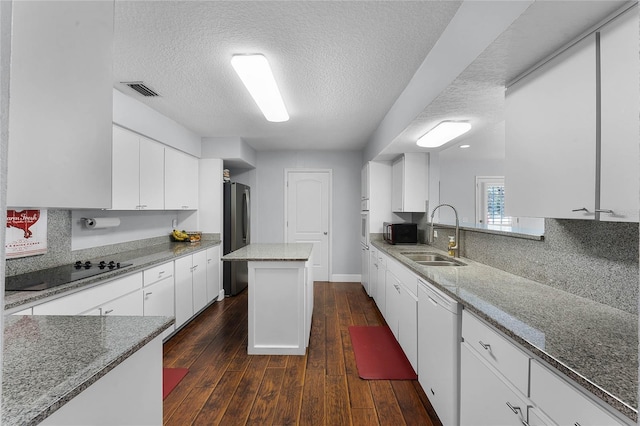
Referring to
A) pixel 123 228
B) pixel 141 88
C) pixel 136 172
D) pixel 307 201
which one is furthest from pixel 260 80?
pixel 307 201

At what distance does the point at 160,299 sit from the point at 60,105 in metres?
2.75

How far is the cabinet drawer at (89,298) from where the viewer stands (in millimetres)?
1776

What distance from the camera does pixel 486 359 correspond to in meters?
1.34

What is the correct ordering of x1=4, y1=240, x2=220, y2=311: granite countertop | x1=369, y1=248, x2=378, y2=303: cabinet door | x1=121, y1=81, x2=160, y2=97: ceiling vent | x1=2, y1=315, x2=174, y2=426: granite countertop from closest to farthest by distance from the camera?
x1=2, y1=315, x2=174, y2=426: granite countertop → x1=4, y1=240, x2=220, y2=311: granite countertop → x1=121, y1=81, x2=160, y2=97: ceiling vent → x1=369, y1=248, x2=378, y2=303: cabinet door

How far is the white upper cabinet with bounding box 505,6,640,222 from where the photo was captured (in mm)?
1010

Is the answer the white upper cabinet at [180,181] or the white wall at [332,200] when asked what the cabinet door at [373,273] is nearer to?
the white wall at [332,200]

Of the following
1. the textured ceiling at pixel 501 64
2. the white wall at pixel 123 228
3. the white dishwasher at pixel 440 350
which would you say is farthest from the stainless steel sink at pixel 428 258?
the white wall at pixel 123 228

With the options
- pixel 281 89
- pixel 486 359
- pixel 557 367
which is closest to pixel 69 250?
pixel 281 89

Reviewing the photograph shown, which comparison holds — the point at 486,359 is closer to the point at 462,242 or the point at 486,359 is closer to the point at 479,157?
the point at 462,242

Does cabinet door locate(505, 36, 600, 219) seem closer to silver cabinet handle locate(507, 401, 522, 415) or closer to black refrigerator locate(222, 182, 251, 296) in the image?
silver cabinet handle locate(507, 401, 522, 415)

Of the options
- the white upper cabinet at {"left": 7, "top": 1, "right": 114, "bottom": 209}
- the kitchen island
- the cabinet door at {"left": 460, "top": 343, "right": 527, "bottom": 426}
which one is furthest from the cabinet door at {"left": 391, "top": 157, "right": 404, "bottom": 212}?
the white upper cabinet at {"left": 7, "top": 1, "right": 114, "bottom": 209}

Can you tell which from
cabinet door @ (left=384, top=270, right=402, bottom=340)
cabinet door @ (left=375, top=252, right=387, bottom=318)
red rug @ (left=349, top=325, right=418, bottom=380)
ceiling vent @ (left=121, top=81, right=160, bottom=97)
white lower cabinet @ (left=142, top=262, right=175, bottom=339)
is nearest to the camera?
red rug @ (left=349, top=325, right=418, bottom=380)

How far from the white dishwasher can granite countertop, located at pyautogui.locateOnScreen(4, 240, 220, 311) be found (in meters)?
2.26

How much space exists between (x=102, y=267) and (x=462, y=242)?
3.06 meters
